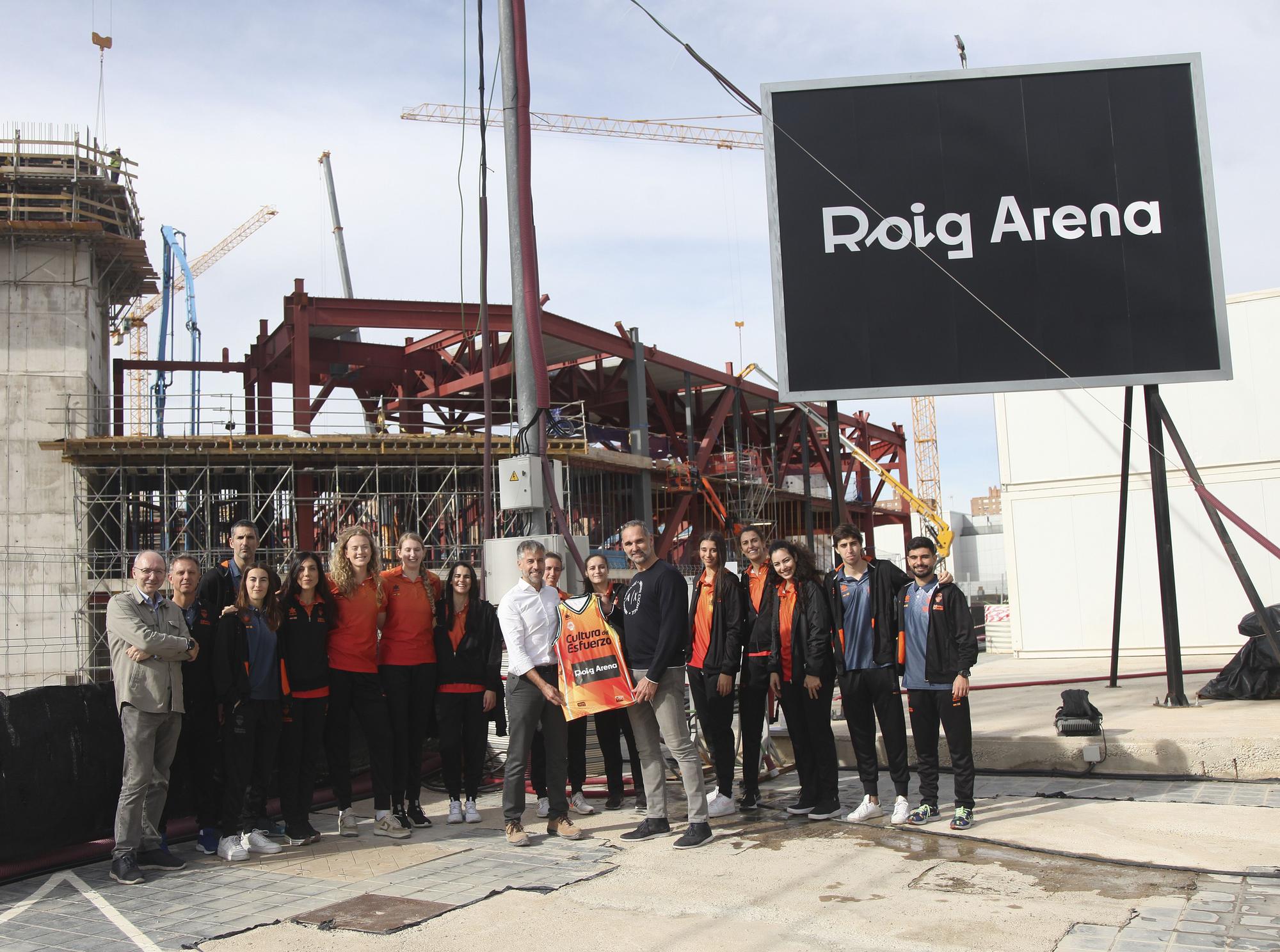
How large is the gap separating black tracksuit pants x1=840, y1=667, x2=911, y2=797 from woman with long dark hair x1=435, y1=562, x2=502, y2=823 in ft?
7.97

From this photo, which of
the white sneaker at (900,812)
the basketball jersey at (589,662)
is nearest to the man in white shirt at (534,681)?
the basketball jersey at (589,662)

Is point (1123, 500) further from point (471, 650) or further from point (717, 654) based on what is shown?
point (471, 650)

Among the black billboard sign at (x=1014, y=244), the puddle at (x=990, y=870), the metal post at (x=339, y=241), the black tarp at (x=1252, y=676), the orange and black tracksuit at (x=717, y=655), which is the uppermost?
the metal post at (x=339, y=241)

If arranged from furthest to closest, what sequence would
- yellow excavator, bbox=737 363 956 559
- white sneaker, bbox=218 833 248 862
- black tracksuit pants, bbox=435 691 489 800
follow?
yellow excavator, bbox=737 363 956 559
black tracksuit pants, bbox=435 691 489 800
white sneaker, bbox=218 833 248 862

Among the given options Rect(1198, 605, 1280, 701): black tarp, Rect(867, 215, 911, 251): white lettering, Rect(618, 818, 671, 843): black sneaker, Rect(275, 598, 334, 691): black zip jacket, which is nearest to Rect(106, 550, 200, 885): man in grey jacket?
Rect(275, 598, 334, 691): black zip jacket

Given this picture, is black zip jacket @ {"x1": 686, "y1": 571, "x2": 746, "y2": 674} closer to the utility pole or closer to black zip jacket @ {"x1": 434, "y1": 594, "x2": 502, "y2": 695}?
black zip jacket @ {"x1": 434, "y1": 594, "x2": 502, "y2": 695}

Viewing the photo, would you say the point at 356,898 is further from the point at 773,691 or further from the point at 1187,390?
the point at 1187,390

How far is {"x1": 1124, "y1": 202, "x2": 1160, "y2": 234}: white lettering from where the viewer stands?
952cm

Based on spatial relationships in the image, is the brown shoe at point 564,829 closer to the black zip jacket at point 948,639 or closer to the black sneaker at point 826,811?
the black sneaker at point 826,811

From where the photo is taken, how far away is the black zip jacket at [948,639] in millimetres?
6621

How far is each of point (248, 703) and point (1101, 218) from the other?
26.0 feet

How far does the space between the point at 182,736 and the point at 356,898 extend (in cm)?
214

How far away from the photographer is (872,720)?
7098 millimetres

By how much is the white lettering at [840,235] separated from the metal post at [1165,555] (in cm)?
284
